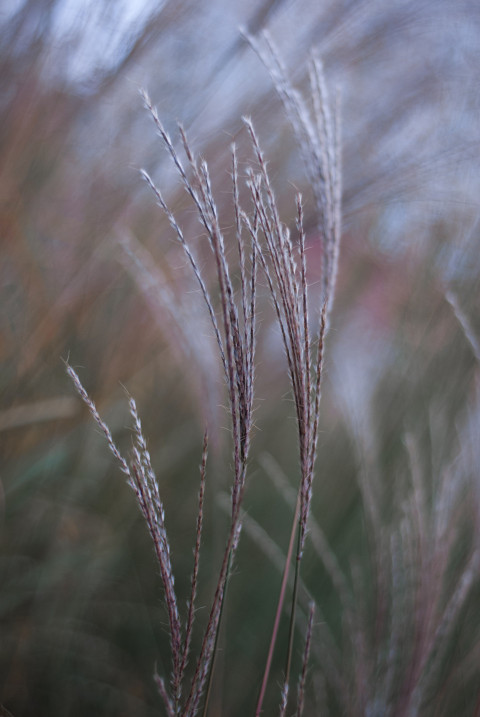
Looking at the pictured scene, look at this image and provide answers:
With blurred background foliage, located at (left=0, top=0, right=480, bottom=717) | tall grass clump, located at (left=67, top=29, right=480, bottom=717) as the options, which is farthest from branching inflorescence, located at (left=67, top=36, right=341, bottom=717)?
blurred background foliage, located at (left=0, top=0, right=480, bottom=717)

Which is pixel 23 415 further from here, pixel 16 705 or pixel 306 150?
pixel 306 150

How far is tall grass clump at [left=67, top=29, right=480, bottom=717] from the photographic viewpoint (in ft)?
1.33

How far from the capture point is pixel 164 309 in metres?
0.85

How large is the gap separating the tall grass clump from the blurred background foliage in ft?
0.11

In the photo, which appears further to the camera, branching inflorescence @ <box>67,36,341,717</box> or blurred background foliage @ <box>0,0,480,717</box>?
blurred background foliage @ <box>0,0,480,717</box>

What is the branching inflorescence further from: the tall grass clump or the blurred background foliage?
the blurred background foliage

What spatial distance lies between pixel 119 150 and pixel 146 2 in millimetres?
196

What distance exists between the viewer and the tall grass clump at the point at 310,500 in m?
0.40

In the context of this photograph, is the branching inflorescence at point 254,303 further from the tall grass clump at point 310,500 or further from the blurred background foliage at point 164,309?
the blurred background foliage at point 164,309

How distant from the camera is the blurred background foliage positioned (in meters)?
0.81

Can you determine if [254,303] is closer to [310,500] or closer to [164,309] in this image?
[310,500]

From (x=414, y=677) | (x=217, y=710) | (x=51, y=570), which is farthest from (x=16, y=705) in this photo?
(x=414, y=677)

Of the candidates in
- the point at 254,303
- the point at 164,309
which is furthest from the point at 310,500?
the point at 164,309

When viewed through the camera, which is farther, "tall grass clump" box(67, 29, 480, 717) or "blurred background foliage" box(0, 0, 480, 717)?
"blurred background foliage" box(0, 0, 480, 717)
